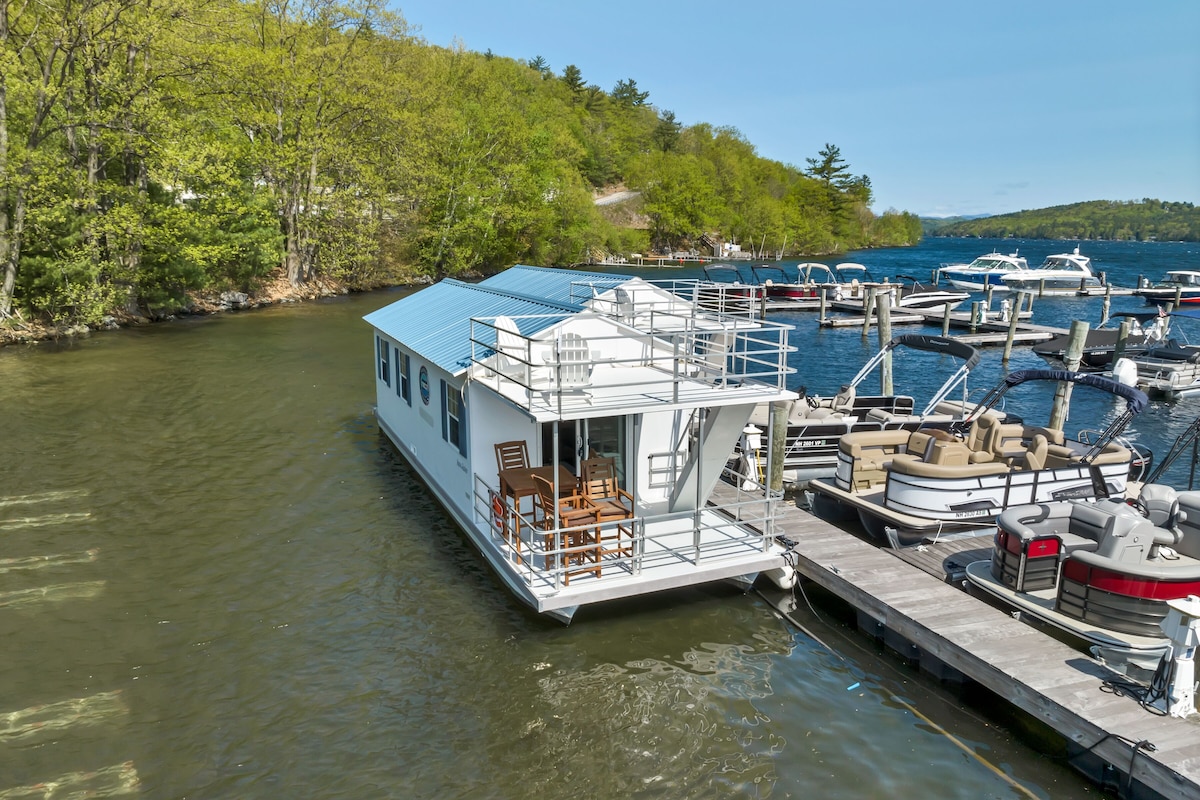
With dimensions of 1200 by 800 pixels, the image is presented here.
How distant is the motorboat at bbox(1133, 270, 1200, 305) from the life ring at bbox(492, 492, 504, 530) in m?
63.1

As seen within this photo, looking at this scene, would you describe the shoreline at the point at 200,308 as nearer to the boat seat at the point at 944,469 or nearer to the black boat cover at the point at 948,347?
the black boat cover at the point at 948,347

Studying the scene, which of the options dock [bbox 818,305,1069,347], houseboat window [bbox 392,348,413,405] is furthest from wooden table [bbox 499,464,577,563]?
dock [bbox 818,305,1069,347]

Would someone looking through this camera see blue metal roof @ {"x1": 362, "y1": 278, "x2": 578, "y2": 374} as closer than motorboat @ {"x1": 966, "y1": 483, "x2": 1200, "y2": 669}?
No

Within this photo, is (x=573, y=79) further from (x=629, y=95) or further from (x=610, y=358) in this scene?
(x=610, y=358)

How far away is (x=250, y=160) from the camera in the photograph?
43875 mm

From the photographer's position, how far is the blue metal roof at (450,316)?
1392 centimetres

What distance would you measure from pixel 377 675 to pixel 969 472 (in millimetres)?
10786

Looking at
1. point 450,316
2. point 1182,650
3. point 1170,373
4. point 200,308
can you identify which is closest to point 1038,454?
point 1182,650

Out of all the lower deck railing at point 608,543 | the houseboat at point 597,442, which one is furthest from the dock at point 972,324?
the lower deck railing at point 608,543

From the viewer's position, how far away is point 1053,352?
3641 centimetres

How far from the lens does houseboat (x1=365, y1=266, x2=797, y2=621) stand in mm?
11312

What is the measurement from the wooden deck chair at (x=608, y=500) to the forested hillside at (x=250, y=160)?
29.2 m

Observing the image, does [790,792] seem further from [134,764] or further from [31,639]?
[31,639]

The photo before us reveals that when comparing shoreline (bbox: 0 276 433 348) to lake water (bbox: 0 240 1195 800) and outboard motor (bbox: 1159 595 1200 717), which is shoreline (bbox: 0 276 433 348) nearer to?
lake water (bbox: 0 240 1195 800)
